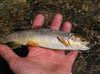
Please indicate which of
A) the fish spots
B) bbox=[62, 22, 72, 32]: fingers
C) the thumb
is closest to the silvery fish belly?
the fish spots

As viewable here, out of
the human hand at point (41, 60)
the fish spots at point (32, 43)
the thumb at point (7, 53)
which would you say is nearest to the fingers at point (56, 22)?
→ the human hand at point (41, 60)

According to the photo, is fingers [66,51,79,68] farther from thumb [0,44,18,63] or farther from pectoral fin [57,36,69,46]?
thumb [0,44,18,63]

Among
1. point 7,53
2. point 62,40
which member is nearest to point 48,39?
point 62,40

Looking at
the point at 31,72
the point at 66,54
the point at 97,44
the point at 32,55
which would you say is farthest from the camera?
the point at 97,44

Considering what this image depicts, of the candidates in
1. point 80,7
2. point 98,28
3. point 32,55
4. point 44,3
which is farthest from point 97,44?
point 32,55

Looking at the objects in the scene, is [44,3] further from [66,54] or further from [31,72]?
[31,72]

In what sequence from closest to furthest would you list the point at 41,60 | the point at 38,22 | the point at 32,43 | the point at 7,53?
the point at 7,53
the point at 41,60
the point at 32,43
the point at 38,22

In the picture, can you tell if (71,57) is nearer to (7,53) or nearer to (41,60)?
(41,60)
